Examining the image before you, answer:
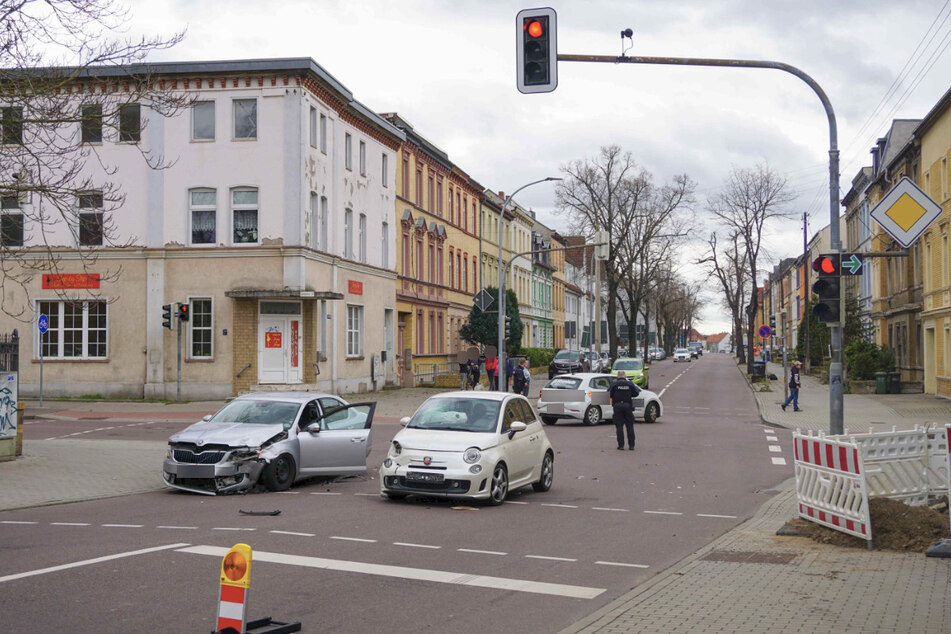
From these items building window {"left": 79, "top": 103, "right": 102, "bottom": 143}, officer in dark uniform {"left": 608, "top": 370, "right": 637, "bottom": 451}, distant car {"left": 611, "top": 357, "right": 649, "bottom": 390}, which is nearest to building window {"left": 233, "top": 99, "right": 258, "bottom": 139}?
distant car {"left": 611, "top": 357, "right": 649, "bottom": 390}

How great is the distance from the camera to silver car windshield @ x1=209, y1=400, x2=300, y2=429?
15.8m

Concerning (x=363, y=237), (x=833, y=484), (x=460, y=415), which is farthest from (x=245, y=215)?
(x=833, y=484)

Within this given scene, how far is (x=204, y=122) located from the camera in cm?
3566

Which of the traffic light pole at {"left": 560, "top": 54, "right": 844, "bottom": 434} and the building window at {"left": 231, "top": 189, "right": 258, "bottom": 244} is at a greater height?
the building window at {"left": 231, "top": 189, "right": 258, "bottom": 244}

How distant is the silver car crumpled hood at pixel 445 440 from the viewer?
1365cm

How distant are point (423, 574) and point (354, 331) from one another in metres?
32.5

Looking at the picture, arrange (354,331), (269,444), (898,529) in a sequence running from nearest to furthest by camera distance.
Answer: (898,529)
(269,444)
(354,331)

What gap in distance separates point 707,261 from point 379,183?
104 feet

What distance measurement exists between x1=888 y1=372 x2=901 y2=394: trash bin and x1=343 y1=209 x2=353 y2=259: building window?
2445 cm

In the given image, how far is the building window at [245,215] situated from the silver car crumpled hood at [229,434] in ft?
67.8

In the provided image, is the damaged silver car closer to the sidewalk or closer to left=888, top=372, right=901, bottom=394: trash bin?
the sidewalk

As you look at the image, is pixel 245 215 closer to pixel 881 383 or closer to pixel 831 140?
pixel 831 140

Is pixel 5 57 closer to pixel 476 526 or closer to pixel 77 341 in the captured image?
pixel 476 526

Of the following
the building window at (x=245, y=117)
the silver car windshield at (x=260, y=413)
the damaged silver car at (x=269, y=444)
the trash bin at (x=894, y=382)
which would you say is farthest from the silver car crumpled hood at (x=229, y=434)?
the trash bin at (x=894, y=382)
